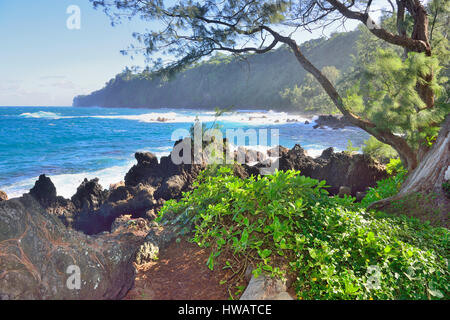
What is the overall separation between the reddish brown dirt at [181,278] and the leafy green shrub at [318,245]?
113 mm

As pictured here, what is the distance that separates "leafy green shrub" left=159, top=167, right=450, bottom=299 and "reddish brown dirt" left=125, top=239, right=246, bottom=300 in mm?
113

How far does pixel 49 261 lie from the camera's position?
1.85m

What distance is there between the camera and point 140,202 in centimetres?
711

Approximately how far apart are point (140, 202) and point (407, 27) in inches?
290

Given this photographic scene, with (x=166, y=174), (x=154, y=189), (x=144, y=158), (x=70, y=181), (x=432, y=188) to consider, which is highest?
(x=432, y=188)

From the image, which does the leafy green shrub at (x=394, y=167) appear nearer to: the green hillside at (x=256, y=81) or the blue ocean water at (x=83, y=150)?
the blue ocean water at (x=83, y=150)

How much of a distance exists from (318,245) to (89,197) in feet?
24.5

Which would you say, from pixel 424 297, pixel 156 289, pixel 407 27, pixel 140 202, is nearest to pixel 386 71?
pixel 407 27

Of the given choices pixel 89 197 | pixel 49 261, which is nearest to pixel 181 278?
pixel 49 261

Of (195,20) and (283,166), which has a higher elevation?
(195,20)

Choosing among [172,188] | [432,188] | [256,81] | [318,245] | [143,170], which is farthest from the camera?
[256,81]

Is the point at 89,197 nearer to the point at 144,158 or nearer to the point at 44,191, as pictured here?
the point at 44,191

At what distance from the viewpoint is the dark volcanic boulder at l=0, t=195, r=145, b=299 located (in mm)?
1703
